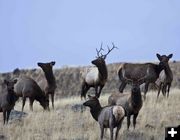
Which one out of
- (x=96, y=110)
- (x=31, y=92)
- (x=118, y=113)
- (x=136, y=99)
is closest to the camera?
(x=118, y=113)

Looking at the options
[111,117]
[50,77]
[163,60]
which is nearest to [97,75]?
[50,77]

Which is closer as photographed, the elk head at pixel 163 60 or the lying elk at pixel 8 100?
the lying elk at pixel 8 100

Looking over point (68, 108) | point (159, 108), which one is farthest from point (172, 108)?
point (68, 108)

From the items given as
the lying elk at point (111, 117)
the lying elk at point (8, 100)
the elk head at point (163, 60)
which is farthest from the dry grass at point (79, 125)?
the elk head at point (163, 60)

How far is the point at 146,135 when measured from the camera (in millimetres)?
14594

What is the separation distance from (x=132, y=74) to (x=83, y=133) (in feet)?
27.6

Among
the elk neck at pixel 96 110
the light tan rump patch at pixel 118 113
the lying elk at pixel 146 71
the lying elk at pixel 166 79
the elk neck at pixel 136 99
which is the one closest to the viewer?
the light tan rump patch at pixel 118 113

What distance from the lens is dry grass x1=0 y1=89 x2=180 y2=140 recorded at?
14.8 meters

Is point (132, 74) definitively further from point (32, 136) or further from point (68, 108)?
point (32, 136)

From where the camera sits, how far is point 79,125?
54.7 feet

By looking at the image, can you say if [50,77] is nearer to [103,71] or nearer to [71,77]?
[103,71]

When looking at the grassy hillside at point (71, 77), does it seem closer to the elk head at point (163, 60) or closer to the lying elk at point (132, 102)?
the elk head at point (163, 60)

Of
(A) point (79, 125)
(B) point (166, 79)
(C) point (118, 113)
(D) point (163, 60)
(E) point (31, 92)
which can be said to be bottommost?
(A) point (79, 125)

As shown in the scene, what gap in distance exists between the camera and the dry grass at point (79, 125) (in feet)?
48.6
